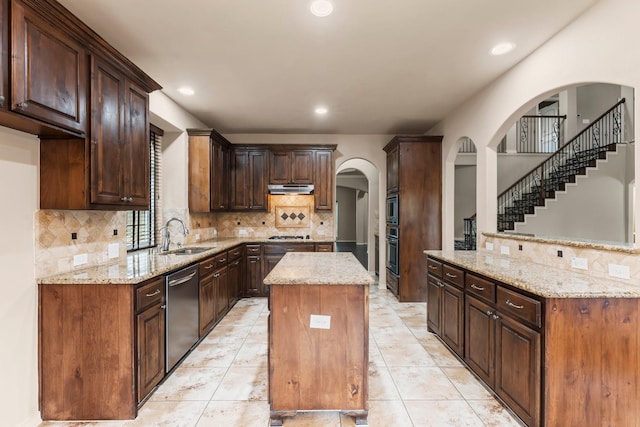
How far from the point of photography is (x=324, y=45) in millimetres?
2664

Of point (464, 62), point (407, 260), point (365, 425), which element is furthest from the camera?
point (407, 260)

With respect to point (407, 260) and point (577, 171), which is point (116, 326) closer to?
point (407, 260)

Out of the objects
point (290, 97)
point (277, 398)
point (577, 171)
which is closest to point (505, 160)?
point (577, 171)

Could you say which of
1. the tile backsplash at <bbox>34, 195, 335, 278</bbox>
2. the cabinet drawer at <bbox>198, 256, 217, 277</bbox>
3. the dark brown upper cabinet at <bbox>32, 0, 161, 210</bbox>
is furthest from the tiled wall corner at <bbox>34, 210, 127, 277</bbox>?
the cabinet drawer at <bbox>198, 256, 217, 277</bbox>

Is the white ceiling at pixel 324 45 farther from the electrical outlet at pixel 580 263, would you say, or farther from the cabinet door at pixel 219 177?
the electrical outlet at pixel 580 263

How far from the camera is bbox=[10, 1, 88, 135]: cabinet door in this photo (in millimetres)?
1580

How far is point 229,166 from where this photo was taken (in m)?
5.34

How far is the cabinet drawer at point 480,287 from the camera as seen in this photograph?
2.28 meters

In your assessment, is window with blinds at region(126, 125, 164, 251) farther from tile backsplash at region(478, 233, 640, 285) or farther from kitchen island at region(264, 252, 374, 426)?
tile backsplash at region(478, 233, 640, 285)

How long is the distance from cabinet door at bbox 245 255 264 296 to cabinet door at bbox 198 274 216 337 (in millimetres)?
1335

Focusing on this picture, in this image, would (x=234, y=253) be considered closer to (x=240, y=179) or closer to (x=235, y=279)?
(x=235, y=279)

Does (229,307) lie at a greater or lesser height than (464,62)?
lesser

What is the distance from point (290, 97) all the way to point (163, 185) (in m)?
2.23

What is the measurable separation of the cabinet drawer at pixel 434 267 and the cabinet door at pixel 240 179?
129 inches
